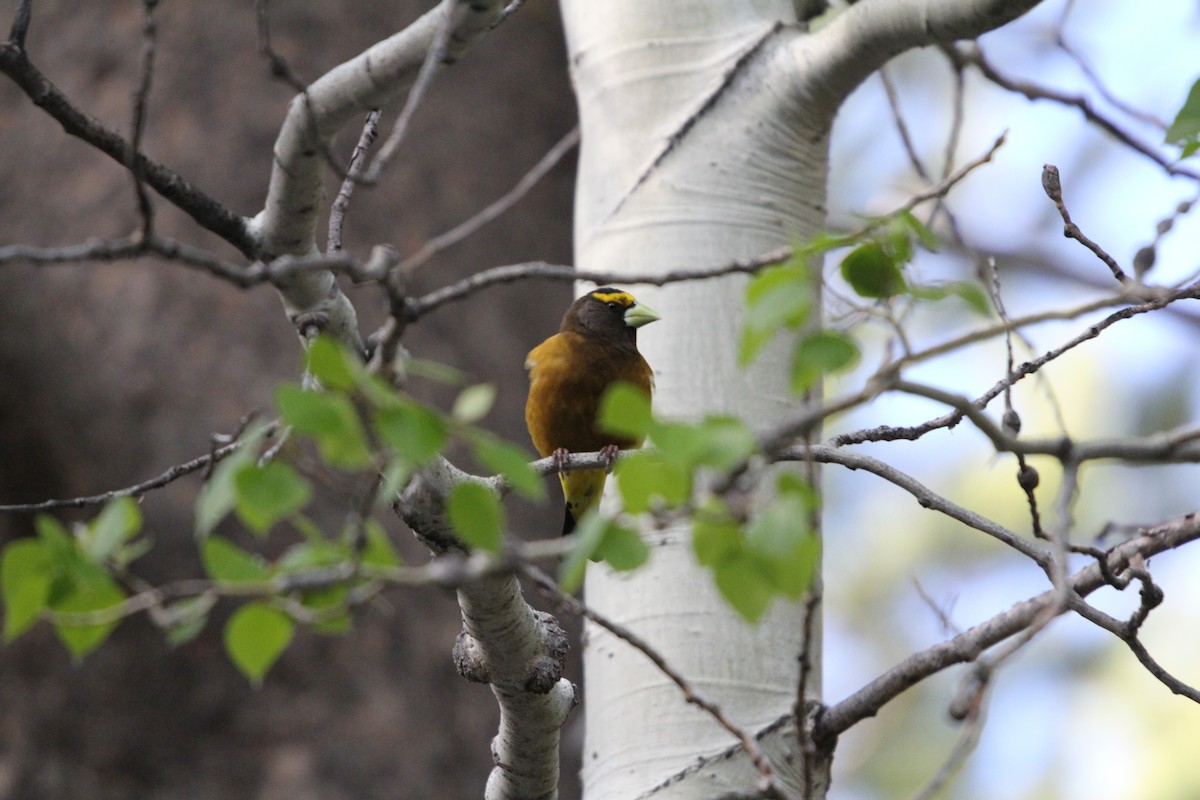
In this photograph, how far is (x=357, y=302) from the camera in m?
5.36

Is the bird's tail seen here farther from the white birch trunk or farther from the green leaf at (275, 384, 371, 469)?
the green leaf at (275, 384, 371, 469)

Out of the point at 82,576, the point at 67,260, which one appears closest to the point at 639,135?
the point at 67,260

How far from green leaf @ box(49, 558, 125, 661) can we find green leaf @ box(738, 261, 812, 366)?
→ 0.64m

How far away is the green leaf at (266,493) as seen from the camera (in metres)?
1.15

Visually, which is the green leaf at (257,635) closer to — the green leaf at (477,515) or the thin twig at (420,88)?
the green leaf at (477,515)

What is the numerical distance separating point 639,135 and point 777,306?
2227mm

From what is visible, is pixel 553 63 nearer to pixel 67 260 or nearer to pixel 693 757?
pixel 693 757

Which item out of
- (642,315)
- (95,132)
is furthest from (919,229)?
(642,315)

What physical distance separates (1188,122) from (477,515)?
132 cm

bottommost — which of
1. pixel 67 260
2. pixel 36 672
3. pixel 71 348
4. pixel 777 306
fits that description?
pixel 777 306

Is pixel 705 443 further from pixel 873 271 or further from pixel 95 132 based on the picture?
pixel 95 132

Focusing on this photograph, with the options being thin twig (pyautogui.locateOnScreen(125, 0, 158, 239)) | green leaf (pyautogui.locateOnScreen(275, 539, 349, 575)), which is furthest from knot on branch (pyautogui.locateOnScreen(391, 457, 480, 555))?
green leaf (pyautogui.locateOnScreen(275, 539, 349, 575))

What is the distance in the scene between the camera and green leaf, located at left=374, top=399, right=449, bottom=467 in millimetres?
1121

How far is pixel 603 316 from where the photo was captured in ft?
13.6
